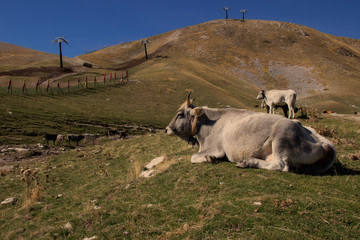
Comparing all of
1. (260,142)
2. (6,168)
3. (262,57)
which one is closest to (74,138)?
(6,168)

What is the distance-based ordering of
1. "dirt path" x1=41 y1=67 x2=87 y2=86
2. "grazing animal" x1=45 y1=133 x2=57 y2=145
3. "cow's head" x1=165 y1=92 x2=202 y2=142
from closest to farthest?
"cow's head" x1=165 y1=92 x2=202 y2=142, "grazing animal" x1=45 y1=133 x2=57 y2=145, "dirt path" x1=41 y1=67 x2=87 y2=86

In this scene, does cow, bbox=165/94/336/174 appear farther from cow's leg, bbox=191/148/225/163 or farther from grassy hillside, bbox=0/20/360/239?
grassy hillside, bbox=0/20/360/239

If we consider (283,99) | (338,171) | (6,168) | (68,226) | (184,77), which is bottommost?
(6,168)

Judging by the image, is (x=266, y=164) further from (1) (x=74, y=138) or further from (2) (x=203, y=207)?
(1) (x=74, y=138)

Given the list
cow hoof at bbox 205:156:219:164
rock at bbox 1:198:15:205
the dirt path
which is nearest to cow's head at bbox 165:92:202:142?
cow hoof at bbox 205:156:219:164

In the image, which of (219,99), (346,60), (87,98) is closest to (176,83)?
(219,99)

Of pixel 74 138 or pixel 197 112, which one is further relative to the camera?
pixel 74 138

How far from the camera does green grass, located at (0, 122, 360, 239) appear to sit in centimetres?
476

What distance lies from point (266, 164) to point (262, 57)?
92380 mm

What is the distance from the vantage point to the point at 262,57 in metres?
94.1

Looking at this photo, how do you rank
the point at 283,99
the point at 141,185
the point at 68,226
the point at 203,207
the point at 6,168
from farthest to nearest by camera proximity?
the point at 283,99, the point at 6,168, the point at 141,185, the point at 68,226, the point at 203,207

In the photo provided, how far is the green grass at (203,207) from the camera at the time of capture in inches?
187

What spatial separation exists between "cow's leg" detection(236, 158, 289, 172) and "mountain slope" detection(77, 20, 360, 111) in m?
49.8

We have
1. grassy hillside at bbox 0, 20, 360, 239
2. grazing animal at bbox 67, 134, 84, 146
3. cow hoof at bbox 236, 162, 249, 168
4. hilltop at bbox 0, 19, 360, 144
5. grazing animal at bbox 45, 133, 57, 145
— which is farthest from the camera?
hilltop at bbox 0, 19, 360, 144
